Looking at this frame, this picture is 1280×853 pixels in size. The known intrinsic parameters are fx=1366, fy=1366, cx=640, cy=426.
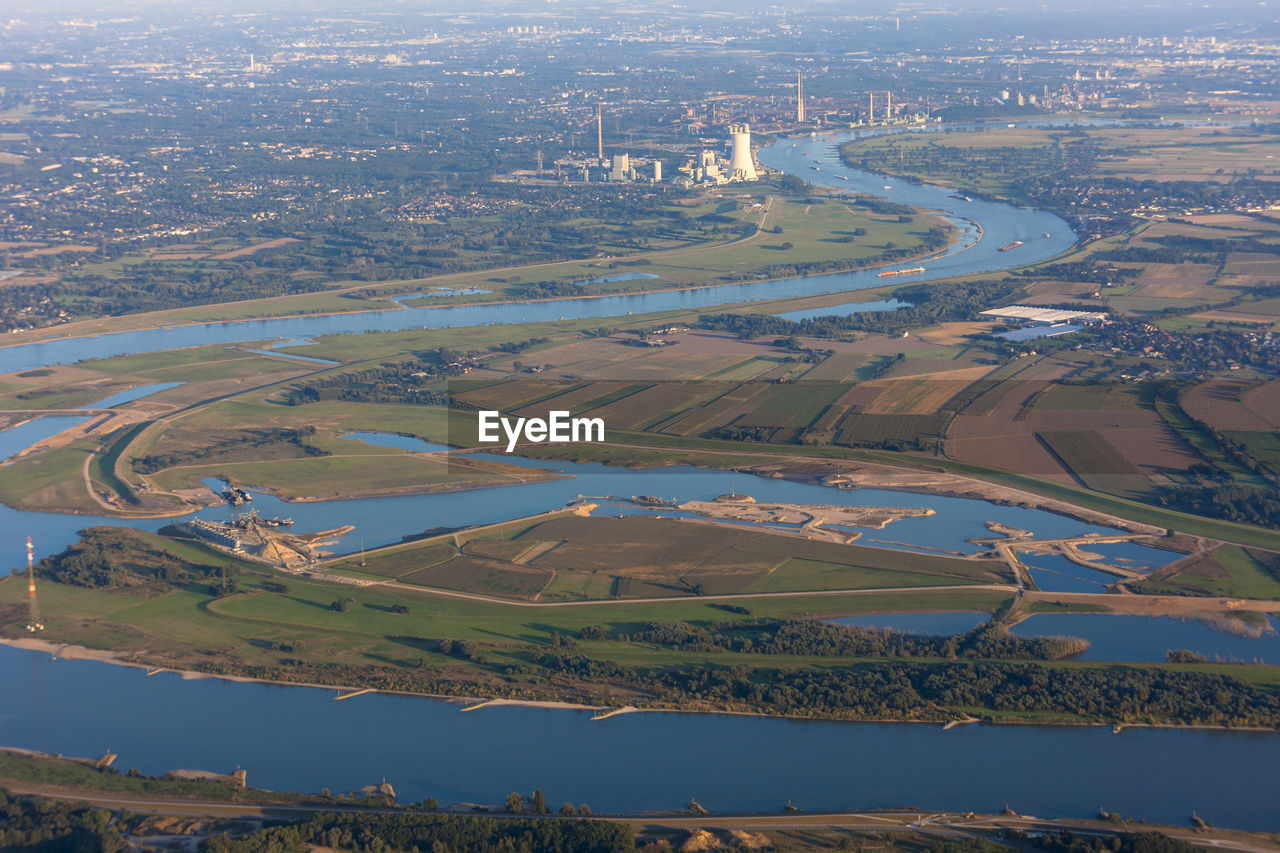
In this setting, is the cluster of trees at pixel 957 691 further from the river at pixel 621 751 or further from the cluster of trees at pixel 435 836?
the cluster of trees at pixel 435 836

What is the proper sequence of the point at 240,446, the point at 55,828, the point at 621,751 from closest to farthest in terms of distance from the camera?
1. the point at 55,828
2. the point at 621,751
3. the point at 240,446

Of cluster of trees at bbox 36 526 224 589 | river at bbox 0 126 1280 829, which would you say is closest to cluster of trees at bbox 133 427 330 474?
cluster of trees at bbox 36 526 224 589

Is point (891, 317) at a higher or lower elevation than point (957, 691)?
higher

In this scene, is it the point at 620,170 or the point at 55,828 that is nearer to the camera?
the point at 55,828

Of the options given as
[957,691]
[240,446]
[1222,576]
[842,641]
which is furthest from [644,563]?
[240,446]

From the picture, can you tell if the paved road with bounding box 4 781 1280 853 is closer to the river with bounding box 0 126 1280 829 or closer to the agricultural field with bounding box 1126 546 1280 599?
the river with bounding box 0 126 1280 829

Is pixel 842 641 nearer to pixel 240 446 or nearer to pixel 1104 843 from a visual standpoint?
pixel 1104 843
